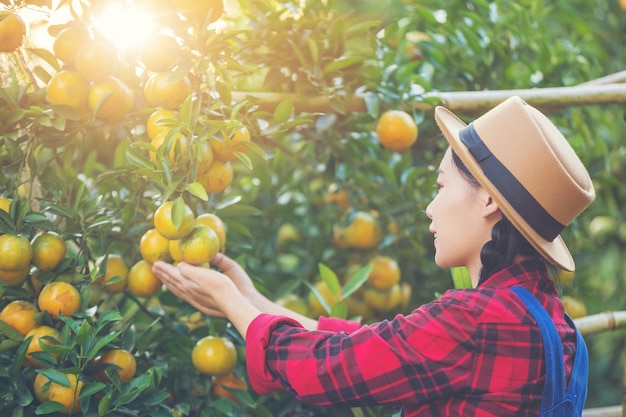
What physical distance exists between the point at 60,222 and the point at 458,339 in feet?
2.63

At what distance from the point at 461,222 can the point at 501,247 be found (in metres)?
0.08

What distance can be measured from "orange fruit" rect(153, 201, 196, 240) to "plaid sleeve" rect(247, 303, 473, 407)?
0.26 m

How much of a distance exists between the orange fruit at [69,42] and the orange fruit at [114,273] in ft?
1.27

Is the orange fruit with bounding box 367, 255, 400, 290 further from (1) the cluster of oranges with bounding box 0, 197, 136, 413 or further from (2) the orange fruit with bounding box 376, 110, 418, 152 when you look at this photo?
(1) the cluster of oranges with bounding box 0, 197, 136, 413

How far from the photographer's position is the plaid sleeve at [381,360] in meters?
1.09

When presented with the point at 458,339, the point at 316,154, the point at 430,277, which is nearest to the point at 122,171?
the point at 316,154

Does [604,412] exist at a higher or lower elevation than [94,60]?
lower

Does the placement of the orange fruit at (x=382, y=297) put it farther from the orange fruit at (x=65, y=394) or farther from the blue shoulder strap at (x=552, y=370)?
the orange fruit at (x=65, y=394)

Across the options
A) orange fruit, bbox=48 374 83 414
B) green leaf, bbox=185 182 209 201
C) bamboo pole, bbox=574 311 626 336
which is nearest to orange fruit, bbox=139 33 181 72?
green leaf, bbox=185 182 209 201

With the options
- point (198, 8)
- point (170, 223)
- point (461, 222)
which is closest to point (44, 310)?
point (170, 223)

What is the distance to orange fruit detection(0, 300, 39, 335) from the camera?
4.29 ft

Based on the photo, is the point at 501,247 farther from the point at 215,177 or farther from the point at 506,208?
the point at 215,177

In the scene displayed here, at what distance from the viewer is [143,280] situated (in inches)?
55.5

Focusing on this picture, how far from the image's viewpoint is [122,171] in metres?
1.37
